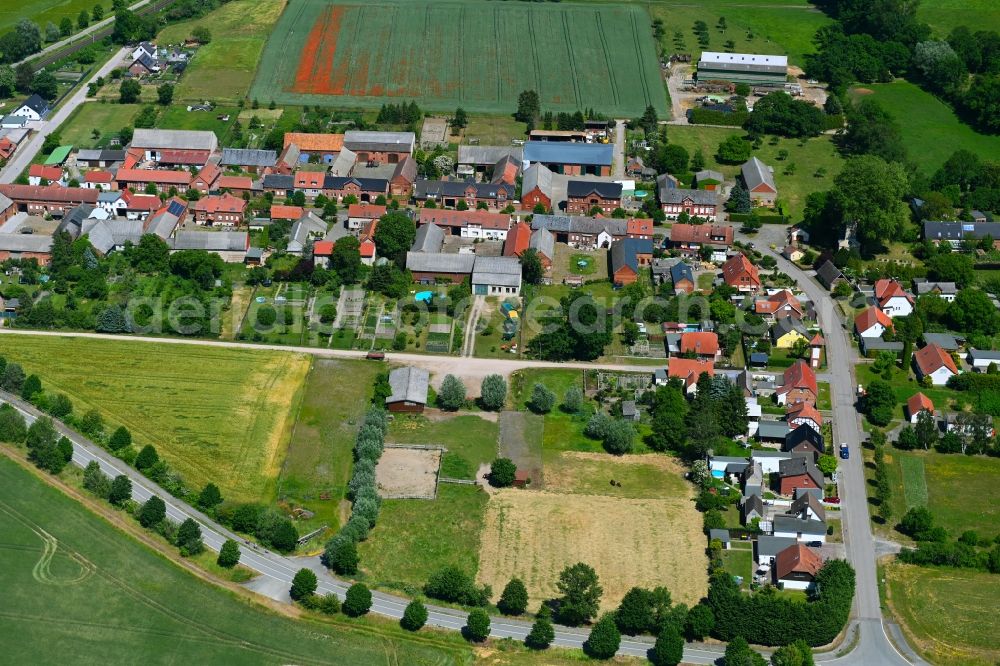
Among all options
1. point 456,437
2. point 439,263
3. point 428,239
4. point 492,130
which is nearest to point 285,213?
point 428,239

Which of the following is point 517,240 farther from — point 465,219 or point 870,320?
point 870,320

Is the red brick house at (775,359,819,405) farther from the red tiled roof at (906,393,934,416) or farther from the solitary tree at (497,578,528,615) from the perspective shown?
the solitary tree at (497,578,528,615)

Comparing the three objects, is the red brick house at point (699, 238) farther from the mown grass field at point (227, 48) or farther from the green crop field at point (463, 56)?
the mown grass field at point (227, 48)

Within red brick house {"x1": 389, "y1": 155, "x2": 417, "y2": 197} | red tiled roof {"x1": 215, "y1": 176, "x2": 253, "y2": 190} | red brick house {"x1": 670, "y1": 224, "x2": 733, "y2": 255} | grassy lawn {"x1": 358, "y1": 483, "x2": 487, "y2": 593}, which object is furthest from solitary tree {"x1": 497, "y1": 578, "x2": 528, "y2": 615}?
red tiled roof {"x1": 215, "y1": 176, "x2": 253, "y2": 190}

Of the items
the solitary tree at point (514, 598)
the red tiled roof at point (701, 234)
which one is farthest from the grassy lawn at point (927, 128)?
the solitary tree at point (514, 598)

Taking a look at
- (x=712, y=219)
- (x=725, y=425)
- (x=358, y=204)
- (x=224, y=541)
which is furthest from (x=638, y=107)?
(x=224, y=541)

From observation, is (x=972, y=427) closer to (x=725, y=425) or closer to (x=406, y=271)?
(x=725, y=425)
